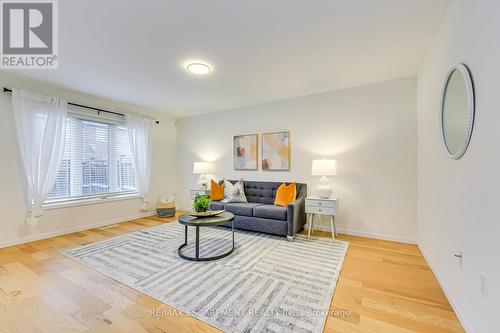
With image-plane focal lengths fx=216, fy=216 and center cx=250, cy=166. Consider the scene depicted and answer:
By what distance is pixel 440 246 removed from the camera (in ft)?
6.91

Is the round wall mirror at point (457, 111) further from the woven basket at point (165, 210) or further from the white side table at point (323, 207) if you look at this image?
the woven basket at point (165, 210)

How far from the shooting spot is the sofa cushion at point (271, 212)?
3.32m

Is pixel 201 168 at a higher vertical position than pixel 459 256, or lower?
higher

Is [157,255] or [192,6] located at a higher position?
[192,6]

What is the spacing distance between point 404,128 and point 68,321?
4350 mm

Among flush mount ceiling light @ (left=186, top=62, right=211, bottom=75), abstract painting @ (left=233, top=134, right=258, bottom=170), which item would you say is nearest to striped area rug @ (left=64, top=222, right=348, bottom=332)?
abstract painting @ (left=233, top=134, right=258, bottom=170)

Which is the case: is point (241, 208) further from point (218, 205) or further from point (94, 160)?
point (94, 160)

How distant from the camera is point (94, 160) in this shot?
13.4ft

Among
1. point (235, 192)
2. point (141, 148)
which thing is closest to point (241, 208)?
point (235, 192)

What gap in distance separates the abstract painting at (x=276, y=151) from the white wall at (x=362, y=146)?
0.11 meters

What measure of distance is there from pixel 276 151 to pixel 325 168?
1160 millimetres

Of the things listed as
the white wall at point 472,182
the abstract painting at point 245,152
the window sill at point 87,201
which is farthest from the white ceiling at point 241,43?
the window sill at point 87,201

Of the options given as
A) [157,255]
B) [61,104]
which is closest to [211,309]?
[157,255]

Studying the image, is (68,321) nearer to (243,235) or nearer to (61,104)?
(243,235)
